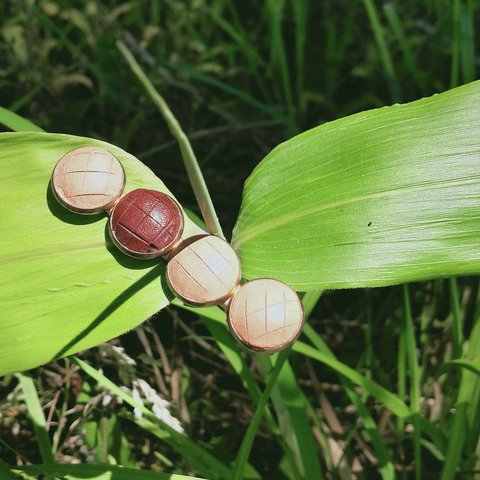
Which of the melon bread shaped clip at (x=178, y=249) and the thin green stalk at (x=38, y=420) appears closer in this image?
the melon bread shaped clip at (x=178, y=249)

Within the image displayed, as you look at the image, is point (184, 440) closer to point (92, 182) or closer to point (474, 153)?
point (92, 182)

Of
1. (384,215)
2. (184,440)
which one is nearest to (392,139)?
(384,215)

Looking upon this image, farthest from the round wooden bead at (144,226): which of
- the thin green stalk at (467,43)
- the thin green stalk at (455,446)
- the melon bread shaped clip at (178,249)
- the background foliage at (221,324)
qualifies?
the thin green stalk at (467,43)

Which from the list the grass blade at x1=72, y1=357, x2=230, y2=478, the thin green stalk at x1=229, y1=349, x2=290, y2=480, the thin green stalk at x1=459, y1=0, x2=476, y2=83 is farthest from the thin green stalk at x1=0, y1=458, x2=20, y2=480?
the thin green stalk at x1=459, y1=0, x2=476, y2=83

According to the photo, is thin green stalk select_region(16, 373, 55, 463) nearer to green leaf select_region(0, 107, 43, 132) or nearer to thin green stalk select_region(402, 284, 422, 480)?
green leaf select_region(0, 107, 43, 132)

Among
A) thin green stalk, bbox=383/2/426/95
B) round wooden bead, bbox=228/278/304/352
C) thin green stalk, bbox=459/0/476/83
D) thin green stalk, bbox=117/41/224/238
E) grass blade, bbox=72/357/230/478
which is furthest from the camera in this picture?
thin green stalk, bbox=383/2/426/95

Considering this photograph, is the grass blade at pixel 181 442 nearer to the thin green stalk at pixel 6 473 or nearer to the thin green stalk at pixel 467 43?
the thin green stalk at pixel 6 473
